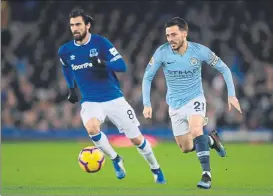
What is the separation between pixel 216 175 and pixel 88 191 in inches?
136

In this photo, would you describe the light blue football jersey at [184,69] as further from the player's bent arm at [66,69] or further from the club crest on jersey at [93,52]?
the player's bent arm at [66,69]

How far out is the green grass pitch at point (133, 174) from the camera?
1042 cm

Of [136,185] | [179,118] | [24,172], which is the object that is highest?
[179,118]

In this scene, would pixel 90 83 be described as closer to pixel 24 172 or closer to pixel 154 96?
pixel 24 172

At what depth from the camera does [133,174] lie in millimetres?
13508

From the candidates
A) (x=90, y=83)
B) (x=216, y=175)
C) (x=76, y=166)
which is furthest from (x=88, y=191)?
(x=76, y=166)

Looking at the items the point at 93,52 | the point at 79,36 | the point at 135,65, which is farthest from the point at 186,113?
the point at 135,65

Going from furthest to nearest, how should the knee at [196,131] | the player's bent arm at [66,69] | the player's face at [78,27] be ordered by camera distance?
the player's bent arm at [66,69] → the player's face at [78,27] → the knee at [196,131]

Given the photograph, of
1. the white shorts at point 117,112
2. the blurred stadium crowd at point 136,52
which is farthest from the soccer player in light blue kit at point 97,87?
the blurred stadium crowd at point 136,52

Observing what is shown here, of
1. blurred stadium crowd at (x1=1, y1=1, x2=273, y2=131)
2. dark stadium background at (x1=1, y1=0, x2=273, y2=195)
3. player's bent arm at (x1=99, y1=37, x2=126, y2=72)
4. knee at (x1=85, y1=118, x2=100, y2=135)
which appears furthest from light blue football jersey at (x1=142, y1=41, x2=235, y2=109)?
blurred stadium crowd at (x1=1, y1=1, x2=273, y2=131)

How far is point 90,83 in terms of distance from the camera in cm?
1152

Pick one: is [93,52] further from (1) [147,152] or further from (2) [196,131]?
(2) [196,131]

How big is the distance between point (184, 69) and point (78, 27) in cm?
168

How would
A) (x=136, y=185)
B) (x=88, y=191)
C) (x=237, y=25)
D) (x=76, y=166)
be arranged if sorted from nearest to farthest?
(x=88, y=191) → (x=136, y=185) → (x=76, y=166) → (x=237, y=25)
